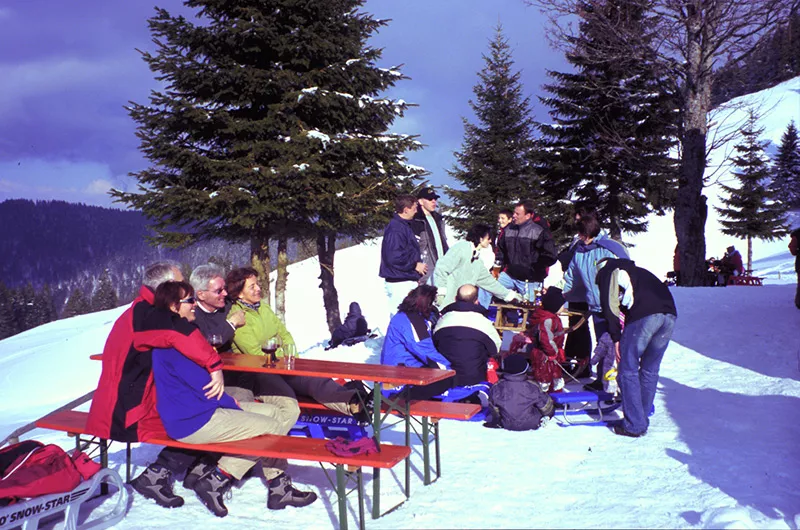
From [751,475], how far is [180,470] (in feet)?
13.6

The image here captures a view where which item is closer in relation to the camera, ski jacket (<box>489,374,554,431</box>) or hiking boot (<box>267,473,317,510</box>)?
hiking boot (<box>267,473,317,510</box>)

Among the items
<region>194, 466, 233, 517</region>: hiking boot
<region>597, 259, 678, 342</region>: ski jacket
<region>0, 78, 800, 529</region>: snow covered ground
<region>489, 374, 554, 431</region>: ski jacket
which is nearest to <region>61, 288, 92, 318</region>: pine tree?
<region>0, 78, 800, 529</region>: snow covered ground

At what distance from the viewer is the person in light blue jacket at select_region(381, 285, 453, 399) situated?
6305mm

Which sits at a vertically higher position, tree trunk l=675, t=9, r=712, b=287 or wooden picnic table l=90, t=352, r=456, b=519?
tree trunk l=675, t=9, r=712, b=287

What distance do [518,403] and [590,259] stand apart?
1960 mm

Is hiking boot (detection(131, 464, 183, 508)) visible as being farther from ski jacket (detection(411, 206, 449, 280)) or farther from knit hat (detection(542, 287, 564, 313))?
ski jacket (detection(411, 206, 449, 280))

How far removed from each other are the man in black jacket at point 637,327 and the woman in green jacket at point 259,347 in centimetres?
239

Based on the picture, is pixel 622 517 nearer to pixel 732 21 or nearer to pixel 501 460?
pixel 501 460

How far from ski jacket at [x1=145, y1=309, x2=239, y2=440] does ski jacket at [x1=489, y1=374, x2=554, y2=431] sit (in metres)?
3.02

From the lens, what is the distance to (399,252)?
7863 millimetres

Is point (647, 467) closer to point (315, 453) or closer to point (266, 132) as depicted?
point (315, 453)

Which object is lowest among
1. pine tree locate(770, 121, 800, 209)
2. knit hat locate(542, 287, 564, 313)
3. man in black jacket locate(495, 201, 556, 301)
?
knit hat locate(542, 287, 564, 313)

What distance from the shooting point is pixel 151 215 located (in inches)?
533

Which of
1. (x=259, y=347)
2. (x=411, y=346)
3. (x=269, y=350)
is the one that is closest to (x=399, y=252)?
(x=411, y=346)
